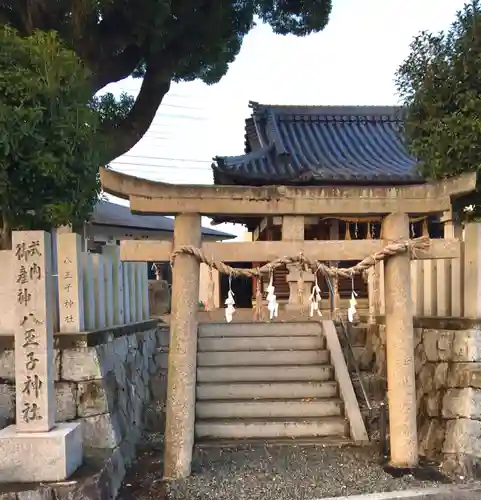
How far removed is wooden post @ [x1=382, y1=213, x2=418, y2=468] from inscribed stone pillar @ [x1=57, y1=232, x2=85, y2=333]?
10.2ft

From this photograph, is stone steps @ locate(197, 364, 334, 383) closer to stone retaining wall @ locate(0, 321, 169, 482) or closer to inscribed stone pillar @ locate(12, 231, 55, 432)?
stone retaining wall @ locate(0, 321, 169, 482)

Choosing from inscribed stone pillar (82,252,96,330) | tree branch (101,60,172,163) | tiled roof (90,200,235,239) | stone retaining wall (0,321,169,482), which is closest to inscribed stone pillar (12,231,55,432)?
stone retaining wall (0,321,169,482)

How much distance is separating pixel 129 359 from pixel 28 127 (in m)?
3.01

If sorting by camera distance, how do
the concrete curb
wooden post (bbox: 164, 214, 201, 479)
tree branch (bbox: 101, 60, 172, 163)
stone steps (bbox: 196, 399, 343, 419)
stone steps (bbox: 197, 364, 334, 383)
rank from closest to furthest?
the concrete curb → wooden post (bbox: 164, 214, 201, 479) → stone steps (bbox: 196, 399, 343, 419) → stone steps (bbox: 197, 364, 334, 383) → tree branch (bbox: 101, 60, 172, 163)

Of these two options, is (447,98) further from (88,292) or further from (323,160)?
(323,160)

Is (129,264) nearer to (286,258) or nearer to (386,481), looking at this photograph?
(286,258)

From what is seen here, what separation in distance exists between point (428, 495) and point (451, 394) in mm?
1255

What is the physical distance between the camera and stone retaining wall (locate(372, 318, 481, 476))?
17.2 feet

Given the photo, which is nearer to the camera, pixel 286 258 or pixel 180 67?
pixel 286 258

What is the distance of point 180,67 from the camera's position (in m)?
9.34

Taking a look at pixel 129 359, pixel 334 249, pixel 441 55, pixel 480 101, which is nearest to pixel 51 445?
pixel 129 359

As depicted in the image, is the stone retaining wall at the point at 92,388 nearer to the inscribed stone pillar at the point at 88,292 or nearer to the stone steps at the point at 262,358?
the inscribed stone pillar at the point at 88,292

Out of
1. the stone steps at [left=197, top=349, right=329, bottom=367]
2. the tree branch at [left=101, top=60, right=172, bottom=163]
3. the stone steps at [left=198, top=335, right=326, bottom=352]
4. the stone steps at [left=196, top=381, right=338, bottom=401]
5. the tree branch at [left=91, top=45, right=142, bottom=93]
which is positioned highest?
the tree branch at [left=91, top=45, right=142, bottom=93]

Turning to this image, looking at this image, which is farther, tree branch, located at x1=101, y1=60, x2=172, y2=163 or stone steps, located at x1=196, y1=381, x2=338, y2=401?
tree branch, located at x1=101, y1=60, x2=172, y2=163
